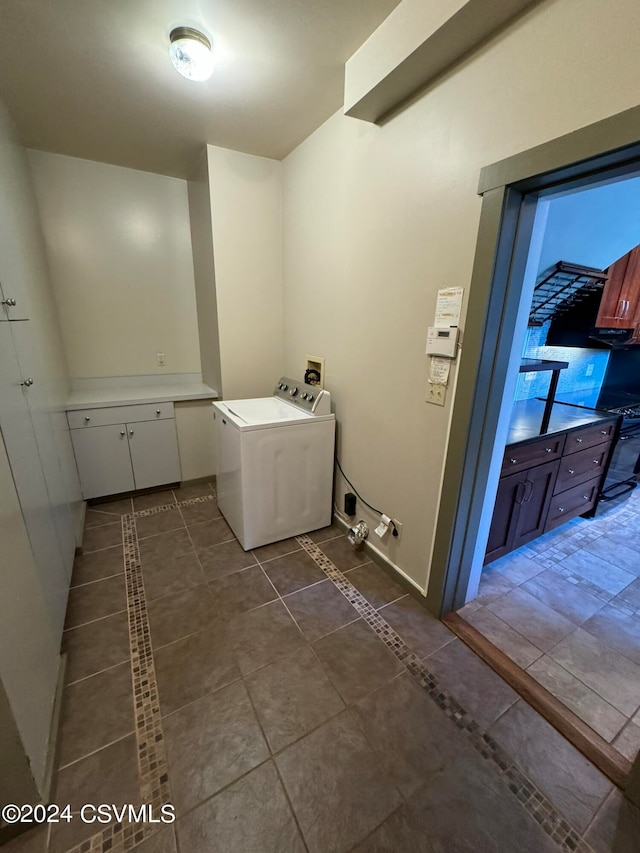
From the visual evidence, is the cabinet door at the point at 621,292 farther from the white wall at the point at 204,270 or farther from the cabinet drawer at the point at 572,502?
the white wall at the point at 204,270

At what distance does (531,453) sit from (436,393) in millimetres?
803

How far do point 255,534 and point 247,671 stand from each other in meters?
0.81

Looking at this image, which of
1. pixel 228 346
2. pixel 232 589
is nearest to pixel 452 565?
pixel 232 589

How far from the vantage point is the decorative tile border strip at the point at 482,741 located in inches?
38.8

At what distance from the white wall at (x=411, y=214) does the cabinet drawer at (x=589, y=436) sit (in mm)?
1125

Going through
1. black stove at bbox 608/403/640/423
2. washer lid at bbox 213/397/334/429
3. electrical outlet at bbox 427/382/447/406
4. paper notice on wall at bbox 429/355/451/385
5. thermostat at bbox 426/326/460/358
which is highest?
thermostat at bbox 426/326/460/358

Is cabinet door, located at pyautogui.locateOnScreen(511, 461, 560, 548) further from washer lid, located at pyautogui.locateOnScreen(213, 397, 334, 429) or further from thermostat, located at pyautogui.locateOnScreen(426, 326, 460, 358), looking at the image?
washer lid, located at pyautogui.locateOnScreen(213, 397, 334, 429)

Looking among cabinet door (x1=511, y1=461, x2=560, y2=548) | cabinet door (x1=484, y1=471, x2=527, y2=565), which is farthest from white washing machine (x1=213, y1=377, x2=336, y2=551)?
cabinet door (x1=511, y1=461, x2=560, y2=548)

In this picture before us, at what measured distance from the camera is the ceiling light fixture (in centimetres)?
138

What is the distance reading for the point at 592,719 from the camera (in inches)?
50.2

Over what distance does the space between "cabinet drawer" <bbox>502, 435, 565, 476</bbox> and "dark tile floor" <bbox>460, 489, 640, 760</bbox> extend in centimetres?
66

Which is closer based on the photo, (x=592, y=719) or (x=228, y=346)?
(x=592, y=719)

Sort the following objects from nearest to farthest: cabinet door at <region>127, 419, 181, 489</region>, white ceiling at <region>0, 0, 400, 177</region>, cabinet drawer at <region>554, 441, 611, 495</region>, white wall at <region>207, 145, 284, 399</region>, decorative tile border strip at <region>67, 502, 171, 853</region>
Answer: decorative tile border strip at <region>67, 502, 171, 853</region>
white ceiling at <region>0, 0, 400, 177</region>
cabinet drawer at <region>554, 441, 611, 495</region>
white wall at <region>207, 145, 284, 399</region>
cabinet door at <region>127, 419, 181, 489</region>

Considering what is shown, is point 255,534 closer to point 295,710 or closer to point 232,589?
point 232,589
